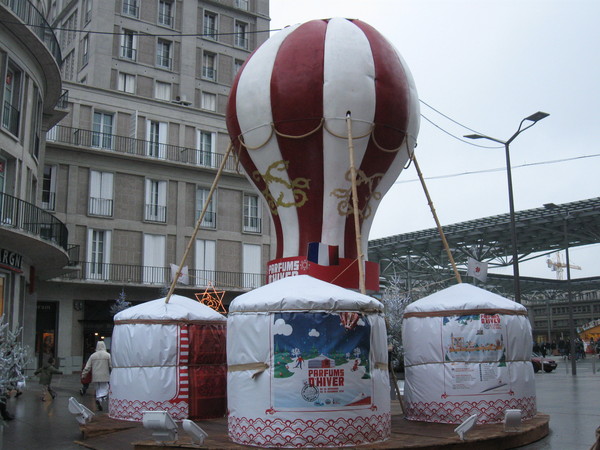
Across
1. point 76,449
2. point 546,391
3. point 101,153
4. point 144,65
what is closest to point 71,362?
point 101,153

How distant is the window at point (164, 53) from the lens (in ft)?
150

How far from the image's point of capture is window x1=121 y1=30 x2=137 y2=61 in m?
44.2

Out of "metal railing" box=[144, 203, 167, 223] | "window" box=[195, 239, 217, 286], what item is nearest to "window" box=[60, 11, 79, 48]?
"metal railing" box=[144, 203, 167, 223]

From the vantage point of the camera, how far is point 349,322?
969cm

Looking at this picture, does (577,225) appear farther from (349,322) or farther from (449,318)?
(349,322)

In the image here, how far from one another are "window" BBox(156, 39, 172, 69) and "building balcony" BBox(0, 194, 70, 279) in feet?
63.1

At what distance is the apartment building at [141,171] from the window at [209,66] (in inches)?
3.5

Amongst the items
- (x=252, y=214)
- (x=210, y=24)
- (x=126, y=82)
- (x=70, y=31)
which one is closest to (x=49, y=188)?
(x=126, y=82)

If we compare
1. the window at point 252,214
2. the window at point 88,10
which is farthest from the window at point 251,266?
the window at point 88,10

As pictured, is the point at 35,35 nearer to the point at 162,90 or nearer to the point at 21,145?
the point at 21,145

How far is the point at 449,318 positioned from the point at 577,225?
34.7m

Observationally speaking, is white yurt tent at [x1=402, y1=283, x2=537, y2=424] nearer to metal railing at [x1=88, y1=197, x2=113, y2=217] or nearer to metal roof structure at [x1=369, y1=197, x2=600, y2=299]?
metal roof structure at [x1=369, y1=197, x2=600, y2=299]

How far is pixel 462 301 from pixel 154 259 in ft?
93.6

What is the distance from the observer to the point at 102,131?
39219 millimetres
